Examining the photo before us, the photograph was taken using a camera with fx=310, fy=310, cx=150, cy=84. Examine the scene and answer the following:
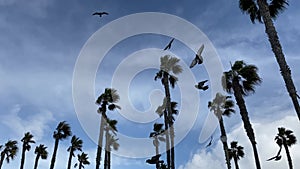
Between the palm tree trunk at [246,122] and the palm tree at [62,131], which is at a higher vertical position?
the palm tree at [62,131]

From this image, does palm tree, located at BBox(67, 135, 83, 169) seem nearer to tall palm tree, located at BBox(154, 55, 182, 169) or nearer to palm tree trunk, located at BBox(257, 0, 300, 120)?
tall palm tree, located at BBox(154, 55, 182, 169)

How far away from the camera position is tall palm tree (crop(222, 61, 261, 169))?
19281 millimetres

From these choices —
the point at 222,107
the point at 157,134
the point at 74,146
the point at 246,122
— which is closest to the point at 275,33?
the point at 246,122

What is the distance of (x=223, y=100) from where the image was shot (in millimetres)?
29656

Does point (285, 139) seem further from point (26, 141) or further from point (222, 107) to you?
point (26, 141)

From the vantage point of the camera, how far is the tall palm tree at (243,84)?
759 inches

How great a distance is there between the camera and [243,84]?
851 inches

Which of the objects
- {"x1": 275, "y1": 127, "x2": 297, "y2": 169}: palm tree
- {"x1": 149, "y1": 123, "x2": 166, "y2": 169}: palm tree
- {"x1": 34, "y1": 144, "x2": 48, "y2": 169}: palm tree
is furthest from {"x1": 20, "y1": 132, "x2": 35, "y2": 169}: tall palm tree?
{"x1": 275, "y1": 127, "x2": 297, "y2": 169}: palm tree

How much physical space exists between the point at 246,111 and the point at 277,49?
7387mm

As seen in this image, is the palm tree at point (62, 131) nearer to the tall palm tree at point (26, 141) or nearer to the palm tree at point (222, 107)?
the tall palm tree at point (26, 141)

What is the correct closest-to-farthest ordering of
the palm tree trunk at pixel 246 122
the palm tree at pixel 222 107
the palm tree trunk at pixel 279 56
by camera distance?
the palm tree trunk at pixel 279 56
the palm tree trunk at pixel 246 122
the palm tree at pixel 222 107

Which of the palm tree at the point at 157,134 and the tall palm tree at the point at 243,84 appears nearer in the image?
the tall palm tree at the point at 243,84

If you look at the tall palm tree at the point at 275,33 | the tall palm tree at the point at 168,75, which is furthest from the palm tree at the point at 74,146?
the tall palm tree at the point at 275,33

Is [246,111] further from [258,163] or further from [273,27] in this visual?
[273,27]
